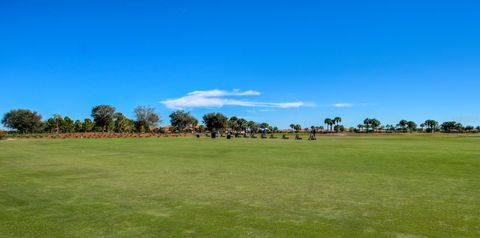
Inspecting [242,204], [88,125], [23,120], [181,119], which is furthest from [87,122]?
[242,204]

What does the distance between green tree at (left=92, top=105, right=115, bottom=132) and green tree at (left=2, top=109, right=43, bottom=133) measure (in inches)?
759

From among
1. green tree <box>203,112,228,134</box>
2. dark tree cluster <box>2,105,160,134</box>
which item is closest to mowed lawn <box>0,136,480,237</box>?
dark tree cluster <box>2,105,160,134</box>

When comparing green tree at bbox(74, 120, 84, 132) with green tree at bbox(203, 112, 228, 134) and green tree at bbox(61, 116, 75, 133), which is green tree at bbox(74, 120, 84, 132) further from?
green tree at bbox(203, 112, 228, 134)

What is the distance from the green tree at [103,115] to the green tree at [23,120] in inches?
759

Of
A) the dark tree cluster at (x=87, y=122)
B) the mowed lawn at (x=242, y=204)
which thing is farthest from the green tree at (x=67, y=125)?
the mowed lawn at (x=242, y=204)

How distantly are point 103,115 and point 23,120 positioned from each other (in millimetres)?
27387

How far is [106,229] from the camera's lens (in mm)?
6992

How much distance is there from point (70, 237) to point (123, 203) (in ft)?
8.94

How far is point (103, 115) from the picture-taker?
15225 cm

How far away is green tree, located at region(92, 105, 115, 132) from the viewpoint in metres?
152

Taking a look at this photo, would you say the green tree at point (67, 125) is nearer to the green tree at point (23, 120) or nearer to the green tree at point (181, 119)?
the green tree at point (23, 120)

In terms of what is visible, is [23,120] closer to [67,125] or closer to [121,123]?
[67,125]

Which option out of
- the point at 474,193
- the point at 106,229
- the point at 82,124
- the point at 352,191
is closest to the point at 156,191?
the point at 106,229

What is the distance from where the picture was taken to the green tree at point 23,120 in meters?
138
